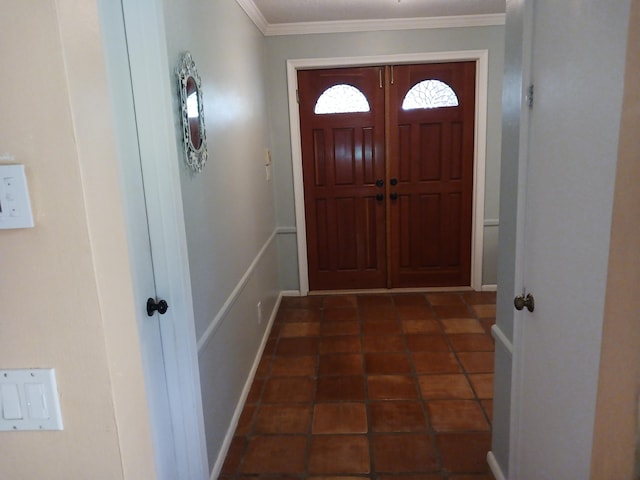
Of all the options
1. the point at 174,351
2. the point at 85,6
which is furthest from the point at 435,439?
the point at 85,6

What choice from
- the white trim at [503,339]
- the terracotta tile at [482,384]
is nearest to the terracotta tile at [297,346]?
the terracotta tile at [482,384]

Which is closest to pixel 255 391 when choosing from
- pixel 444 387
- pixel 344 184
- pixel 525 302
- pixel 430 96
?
pixel 444 387

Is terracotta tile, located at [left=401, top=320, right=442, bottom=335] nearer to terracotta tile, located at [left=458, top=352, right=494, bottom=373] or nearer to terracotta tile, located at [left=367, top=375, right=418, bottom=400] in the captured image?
terracotta tile, located at [left=458, top=352, right=494, bottom=373]

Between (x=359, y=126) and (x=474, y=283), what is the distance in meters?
1.80

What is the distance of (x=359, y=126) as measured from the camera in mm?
4098

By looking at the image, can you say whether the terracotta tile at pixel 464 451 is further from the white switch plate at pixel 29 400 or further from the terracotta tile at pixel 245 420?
the white switch plate at pixel 29 400

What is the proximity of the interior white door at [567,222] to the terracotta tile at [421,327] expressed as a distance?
1883 mm

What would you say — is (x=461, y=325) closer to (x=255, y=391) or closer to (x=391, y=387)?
(x=391, y=387)

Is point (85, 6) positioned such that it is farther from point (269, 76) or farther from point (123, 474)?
point (269, 76)

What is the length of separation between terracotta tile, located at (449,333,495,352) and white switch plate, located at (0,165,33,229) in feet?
9.48

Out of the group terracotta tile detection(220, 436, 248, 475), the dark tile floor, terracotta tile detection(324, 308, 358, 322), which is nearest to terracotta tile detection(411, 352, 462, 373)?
the dark tile floor

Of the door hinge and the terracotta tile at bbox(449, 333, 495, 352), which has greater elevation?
the door hinge

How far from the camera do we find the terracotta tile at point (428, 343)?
320cm

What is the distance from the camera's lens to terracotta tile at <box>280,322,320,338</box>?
3.55 m
